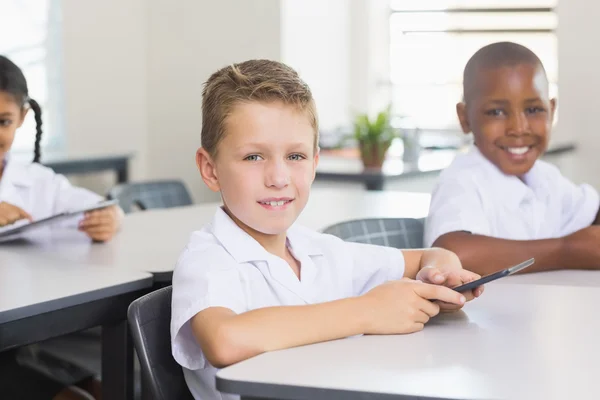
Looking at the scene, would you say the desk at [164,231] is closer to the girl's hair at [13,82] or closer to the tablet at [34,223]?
the tablet at [34,223]

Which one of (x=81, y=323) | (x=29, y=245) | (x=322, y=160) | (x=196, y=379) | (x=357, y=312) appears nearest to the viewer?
(x=357, y=312)

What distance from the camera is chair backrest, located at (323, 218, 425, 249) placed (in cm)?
221

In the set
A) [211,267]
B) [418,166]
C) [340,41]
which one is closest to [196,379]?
[211,267]

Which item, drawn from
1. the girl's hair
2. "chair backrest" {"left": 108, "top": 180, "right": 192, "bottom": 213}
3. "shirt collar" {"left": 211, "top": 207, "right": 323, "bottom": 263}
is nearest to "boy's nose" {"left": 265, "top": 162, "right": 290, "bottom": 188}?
"shirt collar" {"left": 211, "top": 207, "right": 323, "bottom": 263}

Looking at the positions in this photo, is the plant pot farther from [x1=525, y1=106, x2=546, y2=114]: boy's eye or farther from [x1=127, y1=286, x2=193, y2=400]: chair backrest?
[x1=127, y1=286, x2=193, y2=400]: chair backrest

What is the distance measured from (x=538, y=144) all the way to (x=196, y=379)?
1.06 metres

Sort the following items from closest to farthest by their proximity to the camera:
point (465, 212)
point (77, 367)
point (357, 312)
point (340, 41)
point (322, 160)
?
point (357, 312) < point (465, 212) < point (77, 367) < point (322, 160) < point (340, 41)

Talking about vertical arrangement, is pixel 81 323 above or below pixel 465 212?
below

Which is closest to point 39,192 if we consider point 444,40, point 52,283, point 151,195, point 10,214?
point 10,214

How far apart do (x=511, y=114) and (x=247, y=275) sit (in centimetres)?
88

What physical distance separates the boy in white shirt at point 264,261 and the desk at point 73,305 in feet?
1.28

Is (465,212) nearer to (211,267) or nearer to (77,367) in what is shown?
(211,267)

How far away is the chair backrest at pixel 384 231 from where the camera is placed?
221cm

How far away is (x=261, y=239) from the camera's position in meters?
1.56
